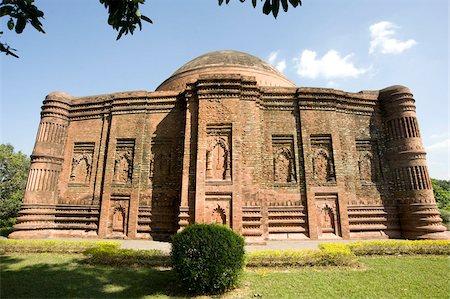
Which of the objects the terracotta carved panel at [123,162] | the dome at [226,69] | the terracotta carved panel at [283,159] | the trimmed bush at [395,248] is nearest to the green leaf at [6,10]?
the trimmed bush at [395,248]

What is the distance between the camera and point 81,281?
5.30 m

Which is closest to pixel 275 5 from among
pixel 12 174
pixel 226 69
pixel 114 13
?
pixel 114 13

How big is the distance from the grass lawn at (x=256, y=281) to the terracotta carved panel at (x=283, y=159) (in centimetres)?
406

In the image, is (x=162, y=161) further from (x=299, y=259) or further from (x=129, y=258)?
(x=299, y=259)

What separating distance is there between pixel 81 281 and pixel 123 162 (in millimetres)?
6126

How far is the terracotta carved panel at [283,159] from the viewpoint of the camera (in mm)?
10148

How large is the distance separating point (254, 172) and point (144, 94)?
5.88 meters

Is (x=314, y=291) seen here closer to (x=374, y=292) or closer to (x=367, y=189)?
(x=374, y=292)

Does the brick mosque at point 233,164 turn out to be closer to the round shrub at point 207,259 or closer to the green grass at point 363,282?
the green grass at point 363,282

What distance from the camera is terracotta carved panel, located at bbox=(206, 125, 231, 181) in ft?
29.6

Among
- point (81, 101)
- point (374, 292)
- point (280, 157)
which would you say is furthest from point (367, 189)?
point (81, 101)

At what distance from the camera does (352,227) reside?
9.95 meters

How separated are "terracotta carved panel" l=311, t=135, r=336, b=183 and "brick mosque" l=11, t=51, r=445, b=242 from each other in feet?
0.13

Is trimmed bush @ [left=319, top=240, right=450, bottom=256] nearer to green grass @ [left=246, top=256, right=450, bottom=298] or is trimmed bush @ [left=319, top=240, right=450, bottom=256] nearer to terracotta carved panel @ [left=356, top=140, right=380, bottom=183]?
green grass @ [left=246, top=256, right=450, bottom=298]
